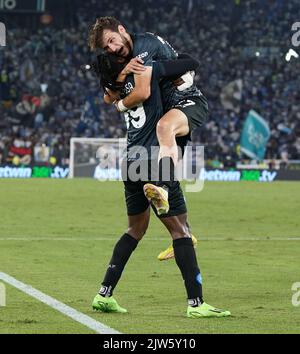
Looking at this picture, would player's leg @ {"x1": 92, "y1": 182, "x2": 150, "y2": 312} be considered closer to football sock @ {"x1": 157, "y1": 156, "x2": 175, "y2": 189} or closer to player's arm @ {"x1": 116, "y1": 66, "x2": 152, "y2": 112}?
football sock @ {"x1": 157, "y1": 156, "x2": 175, "y2": 189}

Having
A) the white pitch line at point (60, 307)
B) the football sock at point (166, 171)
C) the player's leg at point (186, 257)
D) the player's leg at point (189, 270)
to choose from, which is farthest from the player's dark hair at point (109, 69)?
the white pitch line at point (60, 307)

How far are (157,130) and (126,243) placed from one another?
110 centimetres

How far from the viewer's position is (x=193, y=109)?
27.5 feet

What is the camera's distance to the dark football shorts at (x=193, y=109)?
831 centimetres

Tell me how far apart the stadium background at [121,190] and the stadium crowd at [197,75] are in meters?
0.06

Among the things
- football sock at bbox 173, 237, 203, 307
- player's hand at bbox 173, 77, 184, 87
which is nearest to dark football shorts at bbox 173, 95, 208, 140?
player's hand at bbox 173, 77, 184, 87

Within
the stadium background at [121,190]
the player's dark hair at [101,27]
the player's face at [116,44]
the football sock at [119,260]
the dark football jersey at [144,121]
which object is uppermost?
the player's dark hair at [101,27]

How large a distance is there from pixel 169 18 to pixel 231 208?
26728 mm

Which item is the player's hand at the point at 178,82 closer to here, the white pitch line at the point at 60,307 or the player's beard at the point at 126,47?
the player's beard at the point at 126,47

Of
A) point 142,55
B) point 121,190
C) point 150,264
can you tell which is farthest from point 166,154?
point 121,190

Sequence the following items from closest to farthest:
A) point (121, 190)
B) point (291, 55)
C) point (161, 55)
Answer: point (161, 55)
point (121, 190)
point (291, 55)

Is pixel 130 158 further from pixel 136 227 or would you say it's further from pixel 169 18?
pixel 169 18

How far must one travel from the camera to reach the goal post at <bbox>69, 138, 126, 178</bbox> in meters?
37.6

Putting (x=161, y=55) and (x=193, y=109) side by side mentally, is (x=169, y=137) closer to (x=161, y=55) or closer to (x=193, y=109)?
(x=193, y=109)
